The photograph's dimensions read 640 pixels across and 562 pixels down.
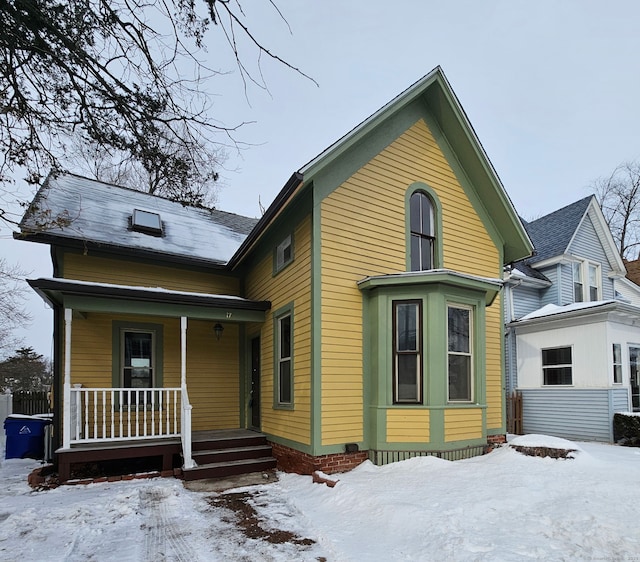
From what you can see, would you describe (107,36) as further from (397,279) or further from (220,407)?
(220,407)

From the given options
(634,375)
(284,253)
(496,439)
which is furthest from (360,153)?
(634,375)

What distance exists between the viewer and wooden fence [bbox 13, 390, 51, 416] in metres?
14.2

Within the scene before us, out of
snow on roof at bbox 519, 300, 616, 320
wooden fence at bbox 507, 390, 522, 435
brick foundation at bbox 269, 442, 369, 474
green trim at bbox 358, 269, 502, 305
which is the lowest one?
wooden fence at bbox 507, 390, 522, 435

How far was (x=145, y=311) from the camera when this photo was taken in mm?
7941

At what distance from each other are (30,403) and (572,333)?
16.8m

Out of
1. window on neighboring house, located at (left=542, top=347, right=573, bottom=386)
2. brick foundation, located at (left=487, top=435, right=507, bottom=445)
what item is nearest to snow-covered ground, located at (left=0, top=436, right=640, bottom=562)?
brick foundation, located at (left=487, top=435, right=507, bottom=445)

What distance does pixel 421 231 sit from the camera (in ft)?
28.8

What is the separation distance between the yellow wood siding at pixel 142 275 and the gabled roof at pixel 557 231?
35.5 ft

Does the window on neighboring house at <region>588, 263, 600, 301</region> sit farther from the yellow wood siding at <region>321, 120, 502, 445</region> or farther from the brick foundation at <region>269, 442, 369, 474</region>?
the brick foundation at <region>269, 442, 369, 474</region>

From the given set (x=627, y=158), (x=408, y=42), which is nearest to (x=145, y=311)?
(x=408, y=42)

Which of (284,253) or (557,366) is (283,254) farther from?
(557,366)

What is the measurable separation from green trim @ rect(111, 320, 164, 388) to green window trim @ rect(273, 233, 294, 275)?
10.1 ft

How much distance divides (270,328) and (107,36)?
5.93 metres

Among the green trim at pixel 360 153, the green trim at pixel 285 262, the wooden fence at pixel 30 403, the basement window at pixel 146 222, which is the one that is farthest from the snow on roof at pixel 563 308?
the wooden fence at pixel 30 403
